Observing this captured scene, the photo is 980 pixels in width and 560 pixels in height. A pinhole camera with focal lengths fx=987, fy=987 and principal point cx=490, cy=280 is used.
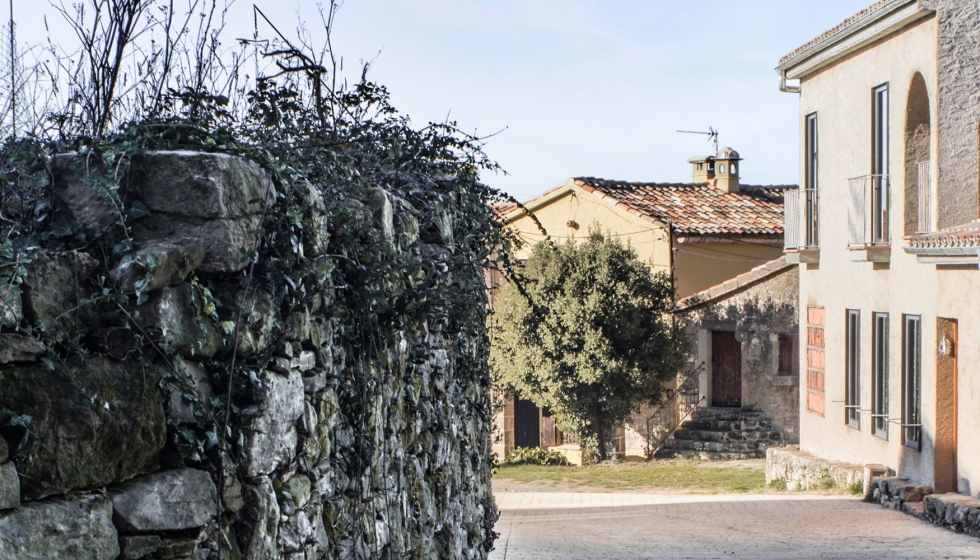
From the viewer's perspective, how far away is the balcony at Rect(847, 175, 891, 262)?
13.7 meters

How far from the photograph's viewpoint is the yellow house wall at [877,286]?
1146 centimetres

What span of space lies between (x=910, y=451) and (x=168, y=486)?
488 inches

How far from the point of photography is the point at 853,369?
15.1 metres

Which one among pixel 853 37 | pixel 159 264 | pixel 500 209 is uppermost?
pixel 853 37

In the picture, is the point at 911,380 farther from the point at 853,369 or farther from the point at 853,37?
the point at 853,37

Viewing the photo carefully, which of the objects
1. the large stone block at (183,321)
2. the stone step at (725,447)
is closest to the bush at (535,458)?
the stone step at (725,447)

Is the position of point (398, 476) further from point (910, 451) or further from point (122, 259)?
point (910, 451)

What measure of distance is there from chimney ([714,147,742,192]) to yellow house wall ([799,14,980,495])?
1134cm

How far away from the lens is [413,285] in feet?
14.8

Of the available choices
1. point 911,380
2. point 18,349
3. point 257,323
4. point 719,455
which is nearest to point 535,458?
point 719,455

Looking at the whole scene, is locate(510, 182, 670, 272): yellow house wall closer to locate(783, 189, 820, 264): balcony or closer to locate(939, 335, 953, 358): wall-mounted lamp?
locate(783, 189, 820, 264): balcony

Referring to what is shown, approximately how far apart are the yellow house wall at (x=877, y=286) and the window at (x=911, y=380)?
11 cm

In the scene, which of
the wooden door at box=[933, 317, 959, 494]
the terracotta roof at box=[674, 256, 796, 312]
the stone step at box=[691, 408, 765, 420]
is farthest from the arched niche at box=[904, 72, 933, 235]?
the stone step at box=[691, 408, 765, 420]

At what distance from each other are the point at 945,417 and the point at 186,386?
11.6 metres
